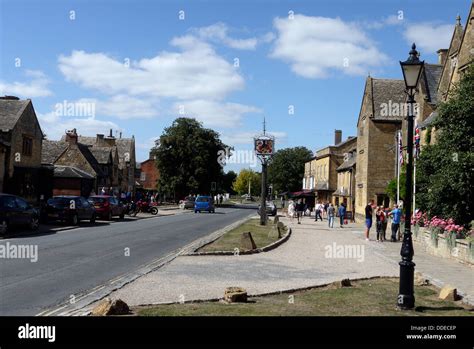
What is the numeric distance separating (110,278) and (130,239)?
30.7 feet

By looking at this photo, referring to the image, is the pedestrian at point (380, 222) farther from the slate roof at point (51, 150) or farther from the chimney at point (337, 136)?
the chimney at point (337, 136)

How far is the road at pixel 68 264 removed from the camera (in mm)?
9163

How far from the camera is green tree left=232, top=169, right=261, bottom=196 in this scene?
17300cm

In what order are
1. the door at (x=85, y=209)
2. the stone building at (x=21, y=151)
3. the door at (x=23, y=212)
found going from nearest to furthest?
the door at (x=23, y=212), the door at (x=85, y=209), the stone building at (x=21, y=151)

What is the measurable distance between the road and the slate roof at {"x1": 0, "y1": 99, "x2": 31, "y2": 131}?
47.2 ft

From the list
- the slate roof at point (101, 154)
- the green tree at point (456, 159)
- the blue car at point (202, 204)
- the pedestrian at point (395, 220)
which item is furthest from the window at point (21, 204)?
the slate roof at point (101, 154)

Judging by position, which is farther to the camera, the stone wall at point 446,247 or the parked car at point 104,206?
the parked car at point 104,206

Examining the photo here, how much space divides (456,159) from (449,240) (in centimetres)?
323

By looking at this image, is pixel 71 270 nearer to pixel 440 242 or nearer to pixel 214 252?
pixel 214 252

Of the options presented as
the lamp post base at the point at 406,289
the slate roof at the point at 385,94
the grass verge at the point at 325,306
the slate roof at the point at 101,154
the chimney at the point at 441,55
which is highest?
the chimney at the point at 441,55

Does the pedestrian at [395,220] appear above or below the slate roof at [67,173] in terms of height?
below

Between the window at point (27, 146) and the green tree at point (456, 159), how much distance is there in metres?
26.3
